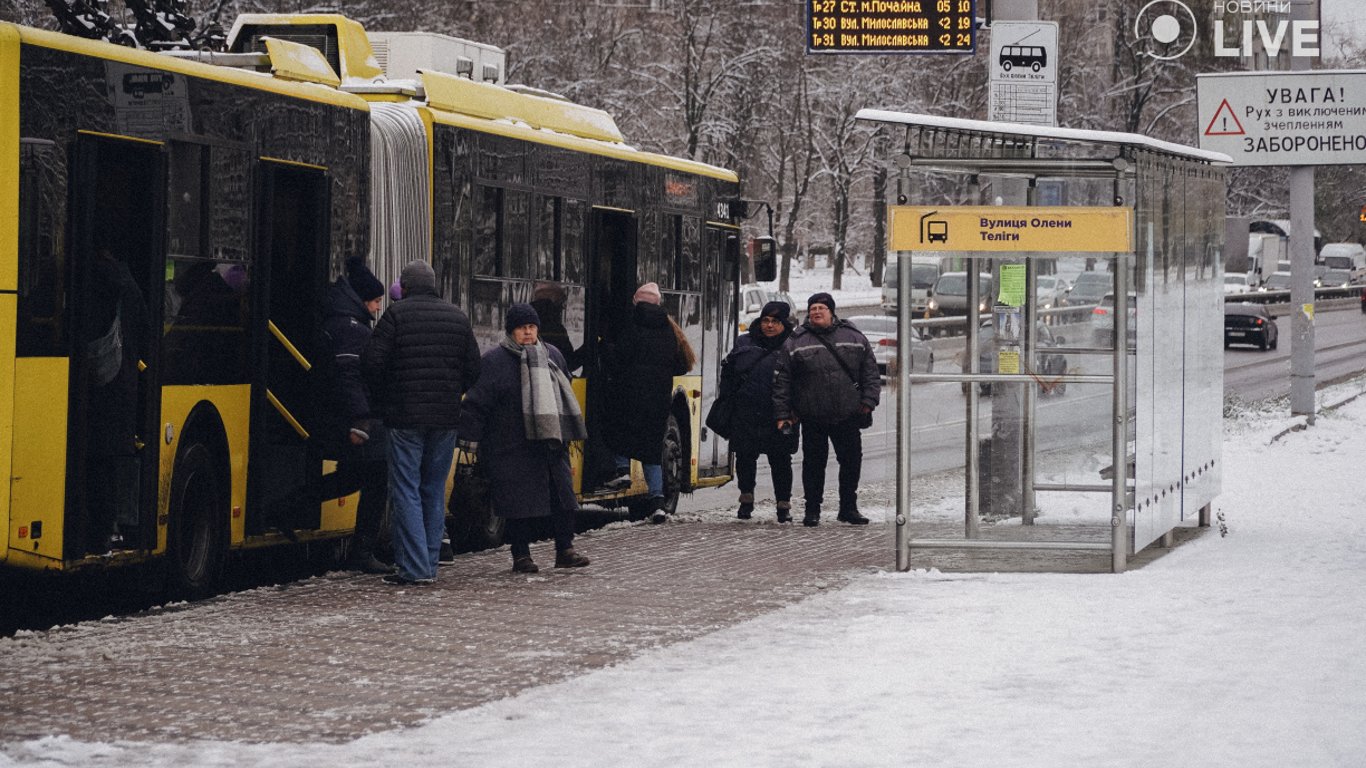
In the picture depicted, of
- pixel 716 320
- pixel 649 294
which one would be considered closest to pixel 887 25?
pixel 716 320

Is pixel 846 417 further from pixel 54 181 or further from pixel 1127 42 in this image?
pixel 1127 42

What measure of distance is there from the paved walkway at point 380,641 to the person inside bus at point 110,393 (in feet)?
1.76

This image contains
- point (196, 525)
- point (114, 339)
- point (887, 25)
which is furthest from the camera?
point (887, 25)

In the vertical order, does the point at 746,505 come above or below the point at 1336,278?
below

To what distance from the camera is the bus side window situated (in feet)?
31.7

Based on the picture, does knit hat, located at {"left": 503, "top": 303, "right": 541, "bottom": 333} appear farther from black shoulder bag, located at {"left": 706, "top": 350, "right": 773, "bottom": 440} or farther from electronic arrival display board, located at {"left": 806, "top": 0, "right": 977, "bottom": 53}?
electronic arrival display board, located at {"left": 806, "top": 0, "right": 977, "bottom": 53}

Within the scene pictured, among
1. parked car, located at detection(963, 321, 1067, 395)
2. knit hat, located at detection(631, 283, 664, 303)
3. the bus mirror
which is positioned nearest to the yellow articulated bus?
knit hat, located at detection(631, 283, 664, 303)

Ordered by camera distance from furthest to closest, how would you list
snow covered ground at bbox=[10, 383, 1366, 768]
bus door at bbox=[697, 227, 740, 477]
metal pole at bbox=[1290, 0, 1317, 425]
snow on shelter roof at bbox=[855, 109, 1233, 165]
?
metal pole at bbox=[1290, 0, 1317, 425]
bus door at bbox=[697, 227, 740, 477]
snow on shelter roof at bbox=[855, 109, 1233, 165]
snow covered ground at bbox=[10, 383, 1366, 768]

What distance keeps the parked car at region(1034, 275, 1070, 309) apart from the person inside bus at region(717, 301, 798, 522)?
8.27 ft

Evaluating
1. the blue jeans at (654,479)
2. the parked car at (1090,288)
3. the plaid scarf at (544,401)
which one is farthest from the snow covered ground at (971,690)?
the blue jeans at (654,479)

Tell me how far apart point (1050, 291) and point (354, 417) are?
4460 millimetres

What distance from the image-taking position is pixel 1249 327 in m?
53.2

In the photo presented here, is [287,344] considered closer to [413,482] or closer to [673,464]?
[413,482]

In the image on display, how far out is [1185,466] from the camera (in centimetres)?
1403
